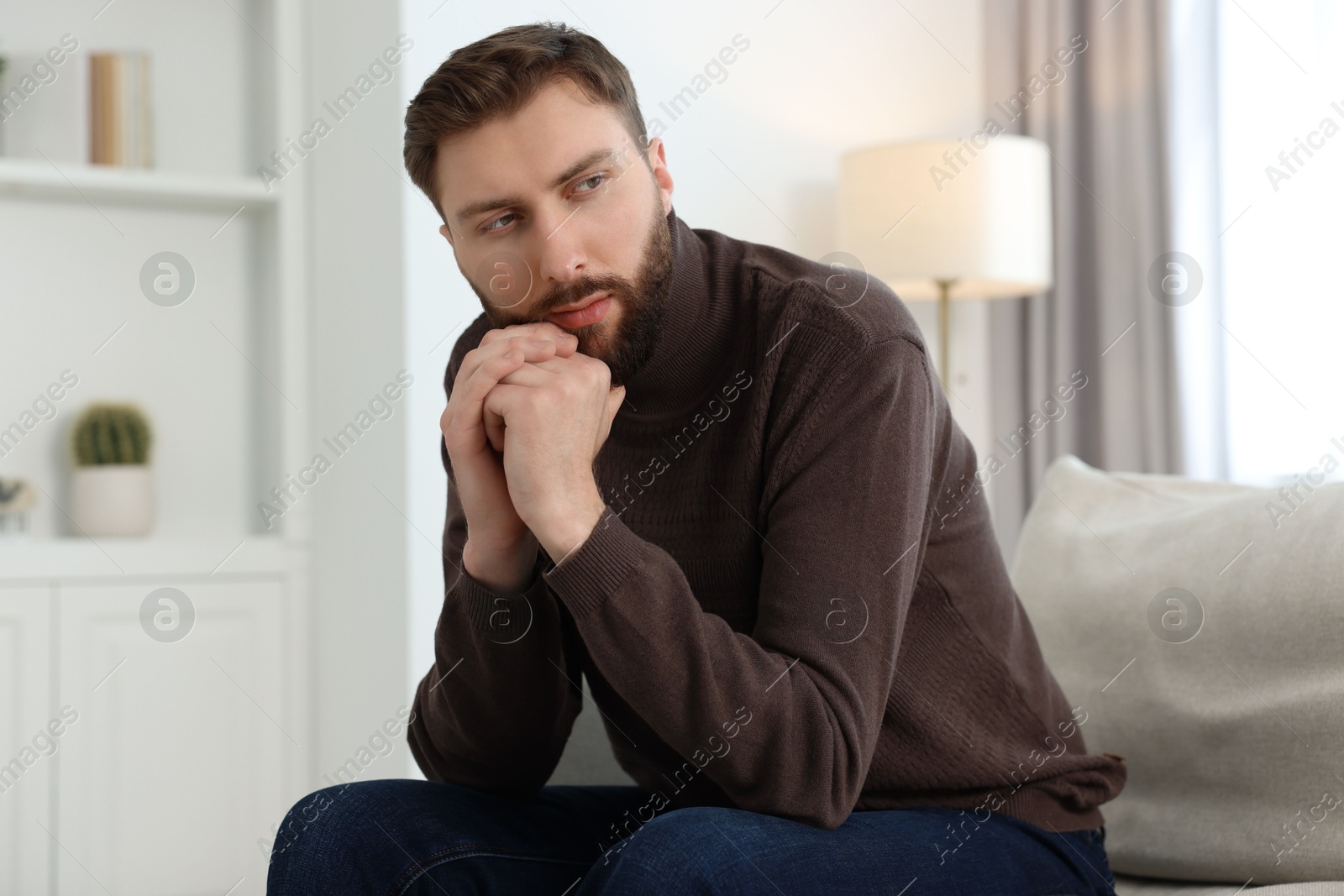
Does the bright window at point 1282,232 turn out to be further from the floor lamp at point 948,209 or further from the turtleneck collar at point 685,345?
the turtleneck collar at point 685,345

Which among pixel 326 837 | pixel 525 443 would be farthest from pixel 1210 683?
pixel 326 837

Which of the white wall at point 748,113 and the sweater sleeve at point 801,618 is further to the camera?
the white wall at point 748,113

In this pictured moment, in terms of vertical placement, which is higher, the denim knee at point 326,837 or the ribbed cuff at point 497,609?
the ribbed cuff at point 497,609

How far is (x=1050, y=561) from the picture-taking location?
4.46 ft

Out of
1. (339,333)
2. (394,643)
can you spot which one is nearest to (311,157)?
(339,333)

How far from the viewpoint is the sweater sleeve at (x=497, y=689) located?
105cm

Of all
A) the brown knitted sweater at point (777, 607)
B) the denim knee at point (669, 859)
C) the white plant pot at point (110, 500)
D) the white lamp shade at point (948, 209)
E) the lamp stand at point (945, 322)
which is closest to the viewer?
the denim knee at point (669, 859)

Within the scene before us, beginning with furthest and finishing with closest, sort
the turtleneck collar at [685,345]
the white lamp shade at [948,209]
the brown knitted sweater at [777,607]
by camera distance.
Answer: the white lamp shade at [948,209] → the turtleneck collar at [685,345] → the brown knitted sweater at [777,607]

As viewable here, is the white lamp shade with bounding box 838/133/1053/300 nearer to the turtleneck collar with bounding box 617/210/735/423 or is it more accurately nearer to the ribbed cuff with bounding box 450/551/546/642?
the turtleneck collar with bounding box 617/210/735/423

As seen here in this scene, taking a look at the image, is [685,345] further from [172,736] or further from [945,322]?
[945,322]

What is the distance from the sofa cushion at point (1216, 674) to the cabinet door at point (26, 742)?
66.8 inches

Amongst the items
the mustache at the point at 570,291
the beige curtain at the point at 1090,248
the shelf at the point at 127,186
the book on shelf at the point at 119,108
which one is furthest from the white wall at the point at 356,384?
the beige curtain at the point at 1090,248

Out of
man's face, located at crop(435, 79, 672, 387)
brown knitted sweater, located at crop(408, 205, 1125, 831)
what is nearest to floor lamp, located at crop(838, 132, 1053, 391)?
brown knitted sweater, located at crop(408, 205, 1125, 831)

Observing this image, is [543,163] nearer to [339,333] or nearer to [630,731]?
[630,731]
